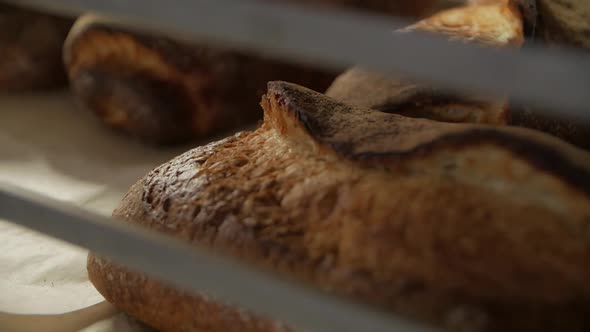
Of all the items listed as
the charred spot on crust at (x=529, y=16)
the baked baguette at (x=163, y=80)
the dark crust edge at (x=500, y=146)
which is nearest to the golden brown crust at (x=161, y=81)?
the baked baguette at (x=163, y=80)

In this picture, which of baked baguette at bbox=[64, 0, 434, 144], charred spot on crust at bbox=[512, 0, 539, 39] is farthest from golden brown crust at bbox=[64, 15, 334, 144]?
charred spot on crust at bbox=[512, 0, 539, 39]

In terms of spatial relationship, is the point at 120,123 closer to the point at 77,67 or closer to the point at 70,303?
the point at 77,67

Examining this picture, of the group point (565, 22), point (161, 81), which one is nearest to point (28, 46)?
point (161, 81)

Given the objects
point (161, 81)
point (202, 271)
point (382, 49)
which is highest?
point (382, 49)

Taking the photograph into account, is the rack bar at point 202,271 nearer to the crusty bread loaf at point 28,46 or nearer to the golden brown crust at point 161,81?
the golden brown crust at point 161,81

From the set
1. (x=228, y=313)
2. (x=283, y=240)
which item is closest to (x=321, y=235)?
(x=283, y=240)

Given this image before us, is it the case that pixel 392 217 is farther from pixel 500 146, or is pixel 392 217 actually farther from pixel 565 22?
pixel 565 22

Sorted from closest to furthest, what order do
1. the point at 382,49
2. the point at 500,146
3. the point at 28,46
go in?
the point at 382,49 < the point at 500,146 < the point at 28,46
